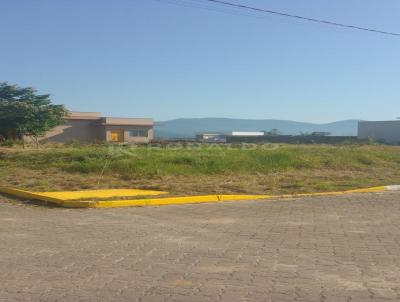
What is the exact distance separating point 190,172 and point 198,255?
31.4ft

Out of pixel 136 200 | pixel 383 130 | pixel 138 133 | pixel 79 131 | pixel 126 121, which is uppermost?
pixel 126 121

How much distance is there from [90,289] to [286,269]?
216cm

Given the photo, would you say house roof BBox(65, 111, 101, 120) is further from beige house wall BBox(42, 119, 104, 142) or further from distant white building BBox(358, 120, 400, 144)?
distant white building BBox(358, 120, 400, 144)

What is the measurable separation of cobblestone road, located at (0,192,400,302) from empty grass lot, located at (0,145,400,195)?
3309mm

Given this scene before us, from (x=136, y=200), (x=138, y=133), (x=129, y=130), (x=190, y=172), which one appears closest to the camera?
(x=136, y=200)

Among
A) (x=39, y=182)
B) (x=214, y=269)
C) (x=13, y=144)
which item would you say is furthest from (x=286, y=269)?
(x=13, y=144)

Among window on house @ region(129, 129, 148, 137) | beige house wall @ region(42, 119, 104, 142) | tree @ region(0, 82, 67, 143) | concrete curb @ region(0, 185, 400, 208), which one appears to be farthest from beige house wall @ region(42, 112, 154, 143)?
concrete curb @ region(0, 185, 400, 208)

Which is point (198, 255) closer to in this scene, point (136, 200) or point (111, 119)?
point (136, 200)

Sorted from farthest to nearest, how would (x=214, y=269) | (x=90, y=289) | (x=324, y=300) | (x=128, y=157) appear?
(x=128, y=157), (x=214, y=269), (x=90, y=289), (x=324, y=300)

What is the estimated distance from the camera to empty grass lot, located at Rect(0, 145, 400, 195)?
542 inches

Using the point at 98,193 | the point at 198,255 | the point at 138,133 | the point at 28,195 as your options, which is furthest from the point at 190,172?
the point at 138,133

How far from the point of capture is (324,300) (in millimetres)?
4605

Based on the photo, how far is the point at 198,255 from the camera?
6344mm

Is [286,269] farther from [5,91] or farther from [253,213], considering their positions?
[5,91]
